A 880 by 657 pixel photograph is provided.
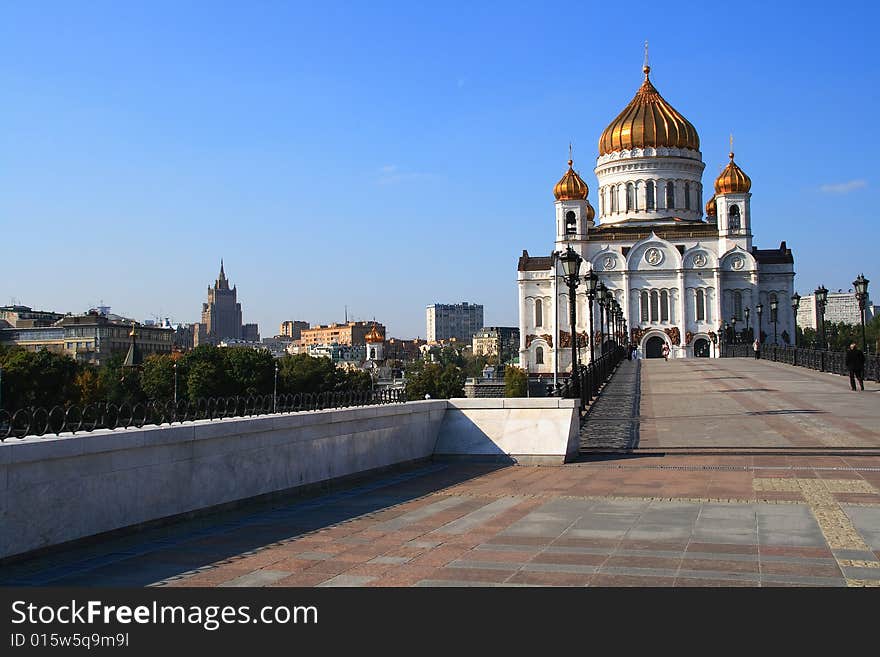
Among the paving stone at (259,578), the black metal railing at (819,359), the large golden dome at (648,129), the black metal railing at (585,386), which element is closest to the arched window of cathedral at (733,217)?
the large golden dome at (648,129)

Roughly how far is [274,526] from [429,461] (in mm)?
5313

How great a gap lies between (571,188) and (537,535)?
8511 cm

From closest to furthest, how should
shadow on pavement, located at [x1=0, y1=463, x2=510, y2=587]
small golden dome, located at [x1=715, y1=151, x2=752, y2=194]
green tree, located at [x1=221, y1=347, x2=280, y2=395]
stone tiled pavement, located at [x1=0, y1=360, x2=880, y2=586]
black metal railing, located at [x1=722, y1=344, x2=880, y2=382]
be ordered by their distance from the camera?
stone tiled pavement, located at [x1=0, y1=360, x2=880, y2=586] < shadow on pavement, located at [x1=0, y1=463, x2=510, y2=587] < black metal railing, located at [x1=722, y1=344, x2=880, y2=382] < green tree, located at [x1=221, y1=347, x2=280, y2=395] < small golden dome, located at [x1=715, y1=151, x2=752, y2=194]

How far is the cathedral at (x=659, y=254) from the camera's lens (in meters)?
87.1

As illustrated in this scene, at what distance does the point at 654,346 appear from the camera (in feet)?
289

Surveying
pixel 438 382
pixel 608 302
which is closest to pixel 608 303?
pixel 608 302

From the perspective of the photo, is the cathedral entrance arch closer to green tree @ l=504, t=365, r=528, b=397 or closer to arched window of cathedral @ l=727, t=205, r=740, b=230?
arched window of cathedral @ l=727, t=205, r=740, b=230

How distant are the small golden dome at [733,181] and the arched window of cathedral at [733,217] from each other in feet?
4.94

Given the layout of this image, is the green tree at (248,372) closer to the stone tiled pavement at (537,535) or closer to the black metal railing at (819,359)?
the black metal railing at (819,359)

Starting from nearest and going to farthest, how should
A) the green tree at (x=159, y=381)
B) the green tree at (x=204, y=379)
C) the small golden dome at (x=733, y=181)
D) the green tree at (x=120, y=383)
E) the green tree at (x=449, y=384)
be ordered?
the green tree at (x=120, y=383), the green tree at (x=204, y=379), the green tree at (x=159, y=381), the small golden dome at (x=733, y=181), the green tree at (x=449, y=384)

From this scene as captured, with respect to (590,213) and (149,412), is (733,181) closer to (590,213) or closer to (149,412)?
(590,213)

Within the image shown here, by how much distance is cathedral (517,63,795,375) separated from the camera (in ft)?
286

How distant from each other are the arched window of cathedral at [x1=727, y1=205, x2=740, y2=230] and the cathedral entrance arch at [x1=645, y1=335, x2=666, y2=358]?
12.4 meters

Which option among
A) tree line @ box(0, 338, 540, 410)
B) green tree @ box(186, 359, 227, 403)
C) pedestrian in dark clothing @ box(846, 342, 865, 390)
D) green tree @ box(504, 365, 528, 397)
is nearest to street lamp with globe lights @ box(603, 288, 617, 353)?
tree line @ box(0, 338, 540, 410)
